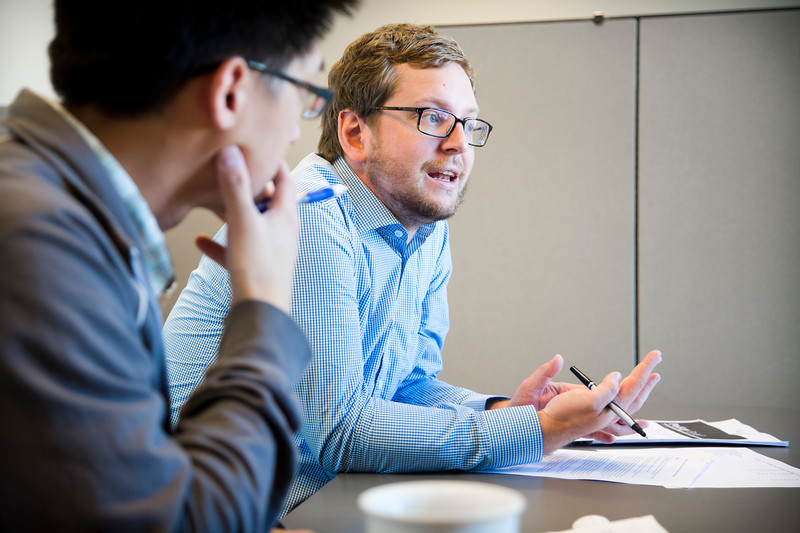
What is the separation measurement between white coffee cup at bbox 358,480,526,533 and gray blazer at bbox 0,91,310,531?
0.14m

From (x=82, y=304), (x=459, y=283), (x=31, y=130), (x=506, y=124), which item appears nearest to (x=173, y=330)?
(x=31, y=130)

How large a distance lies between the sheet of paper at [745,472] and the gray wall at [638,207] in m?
1.95

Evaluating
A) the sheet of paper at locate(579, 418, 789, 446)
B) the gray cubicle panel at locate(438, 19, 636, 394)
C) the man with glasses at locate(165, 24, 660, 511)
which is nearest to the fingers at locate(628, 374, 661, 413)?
the man with glasses at locate(165, 24, 660, 511)

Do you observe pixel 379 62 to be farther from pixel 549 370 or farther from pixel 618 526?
pixel 618 526

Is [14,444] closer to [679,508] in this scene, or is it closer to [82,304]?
[82,304]

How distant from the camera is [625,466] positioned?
112 centimetres

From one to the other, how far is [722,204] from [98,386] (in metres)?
3.10

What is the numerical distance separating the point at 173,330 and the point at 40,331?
0.97 meters

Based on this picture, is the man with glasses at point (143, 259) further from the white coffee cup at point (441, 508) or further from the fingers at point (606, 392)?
the fingers at point (606, 392)

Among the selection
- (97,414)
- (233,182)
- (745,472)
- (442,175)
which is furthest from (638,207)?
(97,414)

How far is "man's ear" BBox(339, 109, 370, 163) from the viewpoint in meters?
1.70

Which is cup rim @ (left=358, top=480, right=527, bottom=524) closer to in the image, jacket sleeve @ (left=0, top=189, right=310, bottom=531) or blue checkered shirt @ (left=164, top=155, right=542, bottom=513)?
jacket sleeve @ (left=0, top=189, right=310, bottom=531)

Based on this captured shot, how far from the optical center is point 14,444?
497mm

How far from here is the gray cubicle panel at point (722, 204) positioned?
3.04 metres
